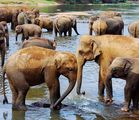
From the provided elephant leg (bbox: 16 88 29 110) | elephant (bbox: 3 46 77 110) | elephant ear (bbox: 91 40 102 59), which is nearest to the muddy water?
elephant leg (bbox: 16 88 29 110)

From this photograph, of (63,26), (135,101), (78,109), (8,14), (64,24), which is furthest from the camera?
(8,14)

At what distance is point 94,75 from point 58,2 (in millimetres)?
69100

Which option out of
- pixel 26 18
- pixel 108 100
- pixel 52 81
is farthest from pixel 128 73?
pixel 26 18

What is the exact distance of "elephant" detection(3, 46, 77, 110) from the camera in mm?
9992

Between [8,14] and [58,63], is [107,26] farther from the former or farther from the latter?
[58,63]

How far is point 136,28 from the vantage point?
19938 millimetres

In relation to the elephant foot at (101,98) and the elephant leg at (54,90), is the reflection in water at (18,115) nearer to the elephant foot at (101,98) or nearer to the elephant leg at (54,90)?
the elephant leg at (54,90)

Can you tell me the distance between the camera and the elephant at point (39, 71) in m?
9.99

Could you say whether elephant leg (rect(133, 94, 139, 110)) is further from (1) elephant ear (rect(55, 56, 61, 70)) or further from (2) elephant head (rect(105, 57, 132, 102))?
(1) elephant ear (rect(55, 56, 61, 70))

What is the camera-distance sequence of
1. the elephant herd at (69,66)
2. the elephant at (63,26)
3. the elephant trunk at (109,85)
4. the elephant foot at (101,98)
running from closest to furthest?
the elephant herd at (69,66) → the elephant trunk at (109,85) → the elephant foot at (101,98) → the elephant at (63,26)

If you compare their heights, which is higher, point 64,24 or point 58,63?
point 58,63

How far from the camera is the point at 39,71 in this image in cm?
1009

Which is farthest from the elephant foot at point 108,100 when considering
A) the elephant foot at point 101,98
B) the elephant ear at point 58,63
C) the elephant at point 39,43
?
the elephant at point 39,43

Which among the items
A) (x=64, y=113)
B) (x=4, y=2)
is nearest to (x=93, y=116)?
A: (x=64, y=113)
